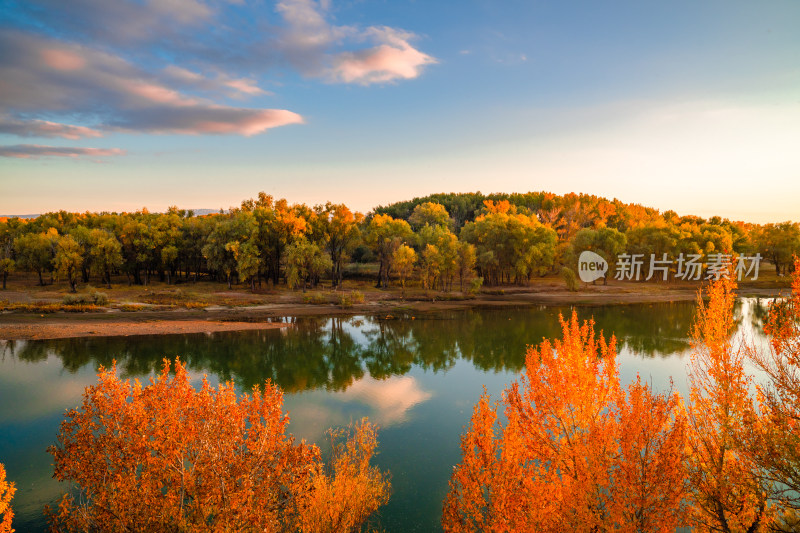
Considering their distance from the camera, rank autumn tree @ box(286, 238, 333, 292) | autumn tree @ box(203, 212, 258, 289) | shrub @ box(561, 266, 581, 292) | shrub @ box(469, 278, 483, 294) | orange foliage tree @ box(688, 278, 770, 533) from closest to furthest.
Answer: orange foliage tree @ box(688, 278, 770, 533), autumn tree @ box(286, 238, 333, 292), autumn tree @ box(203, 212, 258, 289), shrub @ box(469, 278, 483, 294), shrub @ box(561, 266, 581, 292)

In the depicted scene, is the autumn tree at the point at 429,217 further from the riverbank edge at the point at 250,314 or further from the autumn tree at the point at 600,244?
the autumn tree at the point at 600,244

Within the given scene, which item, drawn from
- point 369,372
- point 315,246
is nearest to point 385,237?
point 315,246

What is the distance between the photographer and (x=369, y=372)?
4259 cm

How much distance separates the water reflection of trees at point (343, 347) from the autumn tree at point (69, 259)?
26.6 m

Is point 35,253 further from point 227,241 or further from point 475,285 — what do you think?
point 475,285

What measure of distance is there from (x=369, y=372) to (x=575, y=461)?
28499mm

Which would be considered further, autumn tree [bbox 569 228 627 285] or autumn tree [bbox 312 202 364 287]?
autumn tree [bbox 569 228 627 285]

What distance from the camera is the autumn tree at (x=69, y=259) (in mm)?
69875

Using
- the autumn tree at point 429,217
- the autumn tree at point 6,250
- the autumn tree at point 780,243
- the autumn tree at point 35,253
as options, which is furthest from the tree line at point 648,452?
the autumn tree at point 780,243

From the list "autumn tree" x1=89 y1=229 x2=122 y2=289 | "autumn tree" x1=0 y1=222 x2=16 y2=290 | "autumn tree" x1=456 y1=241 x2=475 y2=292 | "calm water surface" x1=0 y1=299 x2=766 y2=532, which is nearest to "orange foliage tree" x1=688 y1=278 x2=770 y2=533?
"calm water surface" x1=0 y1=299 x2=766 y2=532

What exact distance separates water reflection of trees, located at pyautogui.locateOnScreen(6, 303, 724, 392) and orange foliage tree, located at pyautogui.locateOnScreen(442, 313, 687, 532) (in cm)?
2286

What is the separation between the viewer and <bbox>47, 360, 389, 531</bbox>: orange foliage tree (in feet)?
43.0

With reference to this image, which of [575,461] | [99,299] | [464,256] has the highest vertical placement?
[464,256]

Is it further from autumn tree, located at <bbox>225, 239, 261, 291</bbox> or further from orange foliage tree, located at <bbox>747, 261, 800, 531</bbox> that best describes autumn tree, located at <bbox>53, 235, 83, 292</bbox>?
orange foliage tree, located at <bbox>747, 261, 800, 531</bbox>
